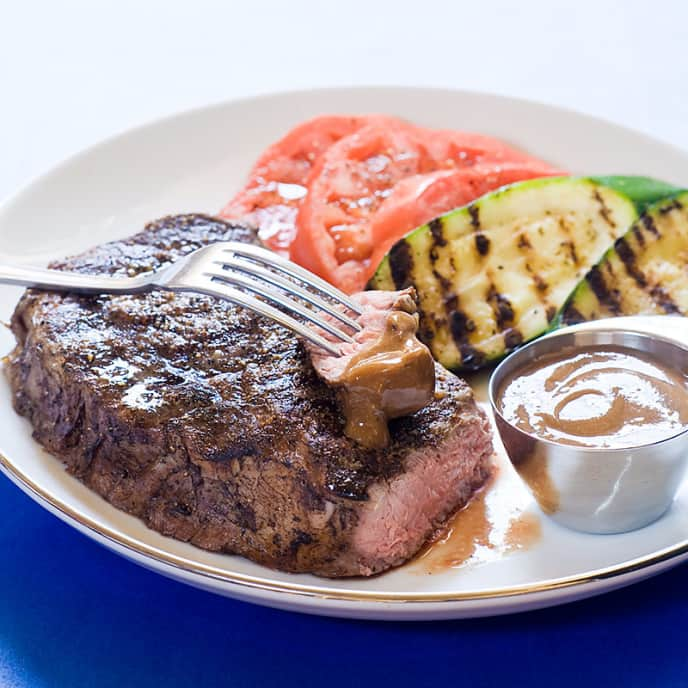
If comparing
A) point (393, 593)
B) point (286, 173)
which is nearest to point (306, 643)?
point (393, 593)

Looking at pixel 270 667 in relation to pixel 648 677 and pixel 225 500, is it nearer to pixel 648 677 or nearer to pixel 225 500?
pixel 225 500

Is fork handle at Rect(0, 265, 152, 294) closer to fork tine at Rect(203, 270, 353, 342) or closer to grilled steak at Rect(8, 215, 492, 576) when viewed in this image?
grilled steak at Rect(8, 215, 492, 576)

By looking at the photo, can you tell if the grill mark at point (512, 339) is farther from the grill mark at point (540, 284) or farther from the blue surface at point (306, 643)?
the blue surface at point (306, 643)

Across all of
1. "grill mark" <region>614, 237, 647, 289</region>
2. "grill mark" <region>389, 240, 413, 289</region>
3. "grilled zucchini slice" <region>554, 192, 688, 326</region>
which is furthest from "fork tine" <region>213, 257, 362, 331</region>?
"grill mark" <region>614, 237, 647, 289</region>

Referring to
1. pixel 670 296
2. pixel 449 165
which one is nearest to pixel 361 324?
pixel 670 296

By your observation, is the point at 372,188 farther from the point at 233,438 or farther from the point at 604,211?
the point at 233,438
